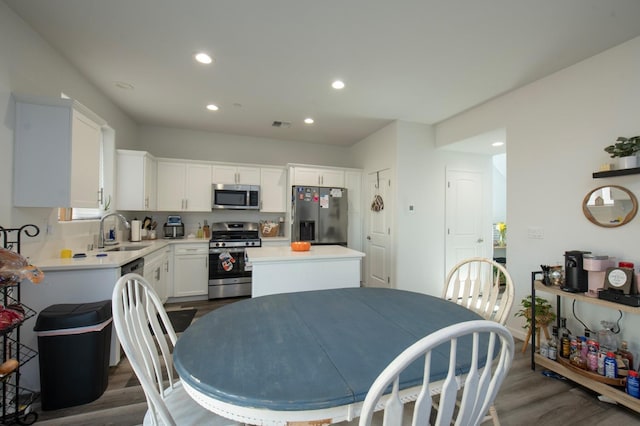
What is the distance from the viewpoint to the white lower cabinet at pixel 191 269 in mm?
3785

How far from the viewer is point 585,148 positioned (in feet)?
7.64

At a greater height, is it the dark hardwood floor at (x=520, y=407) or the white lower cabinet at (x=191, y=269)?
the white lower cabinet at (x=191, y=269)

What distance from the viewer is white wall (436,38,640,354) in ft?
6.86

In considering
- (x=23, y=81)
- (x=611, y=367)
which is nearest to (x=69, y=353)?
(x=23, y=81)

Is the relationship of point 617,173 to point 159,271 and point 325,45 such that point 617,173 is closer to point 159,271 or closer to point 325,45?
point 325,45

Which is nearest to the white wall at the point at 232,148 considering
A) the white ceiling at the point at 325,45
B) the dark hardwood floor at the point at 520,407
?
the white ceiling at the point at 325,45

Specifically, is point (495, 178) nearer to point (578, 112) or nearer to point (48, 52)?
point (578, 112)

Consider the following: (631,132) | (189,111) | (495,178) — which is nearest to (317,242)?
(189,111)

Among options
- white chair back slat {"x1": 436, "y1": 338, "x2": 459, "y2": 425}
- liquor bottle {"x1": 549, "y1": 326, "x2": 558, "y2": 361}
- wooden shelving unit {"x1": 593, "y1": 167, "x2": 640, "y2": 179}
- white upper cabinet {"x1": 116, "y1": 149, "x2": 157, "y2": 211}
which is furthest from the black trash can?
wooden shelving unit {"x1": 593, "y1": 167, "x2": 640, "y2": 179}

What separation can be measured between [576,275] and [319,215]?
309cm

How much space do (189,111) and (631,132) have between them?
4.49 m

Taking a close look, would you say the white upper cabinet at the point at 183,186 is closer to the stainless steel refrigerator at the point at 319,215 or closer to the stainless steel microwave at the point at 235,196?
the stainless steel microwave at the point at 235,196

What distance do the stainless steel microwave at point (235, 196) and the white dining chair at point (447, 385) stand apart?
3.84 meters

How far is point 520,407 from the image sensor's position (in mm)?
1811
